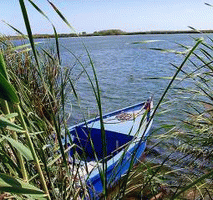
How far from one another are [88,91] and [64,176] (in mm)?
11924

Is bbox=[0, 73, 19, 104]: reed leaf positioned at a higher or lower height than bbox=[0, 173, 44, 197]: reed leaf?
higher

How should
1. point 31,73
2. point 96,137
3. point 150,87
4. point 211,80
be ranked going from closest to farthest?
1. point 211,80
2. point 31,73
3. point 96,137
4. point 150,87

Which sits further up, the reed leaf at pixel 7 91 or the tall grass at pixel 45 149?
the reed leaf at pixel 7 91

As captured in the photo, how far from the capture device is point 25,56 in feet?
15.2

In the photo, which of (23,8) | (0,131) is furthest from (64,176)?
(23,8)

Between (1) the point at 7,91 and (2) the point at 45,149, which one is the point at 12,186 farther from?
(2) the point at 45,149

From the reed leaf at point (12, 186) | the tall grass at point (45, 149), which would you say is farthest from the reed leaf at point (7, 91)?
the reed leaf at point (12, 186)

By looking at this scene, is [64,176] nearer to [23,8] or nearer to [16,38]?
[23,8]

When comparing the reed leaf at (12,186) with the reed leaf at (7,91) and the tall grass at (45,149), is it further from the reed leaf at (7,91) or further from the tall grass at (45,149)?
the reed leaf at (7,91)

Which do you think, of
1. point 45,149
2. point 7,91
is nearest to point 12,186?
point 7,91

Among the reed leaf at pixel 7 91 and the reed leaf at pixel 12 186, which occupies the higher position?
the reed leaf at pixel 7 91

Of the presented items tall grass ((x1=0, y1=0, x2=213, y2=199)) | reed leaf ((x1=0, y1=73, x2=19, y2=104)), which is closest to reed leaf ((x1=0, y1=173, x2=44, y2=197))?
tall grass ((x1=0, y1=0, x2=213, y2=199))

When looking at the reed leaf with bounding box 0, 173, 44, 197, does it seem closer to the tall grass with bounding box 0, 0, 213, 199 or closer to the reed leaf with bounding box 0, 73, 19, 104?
the tall grass with bounding box 0, 0, 213, 199

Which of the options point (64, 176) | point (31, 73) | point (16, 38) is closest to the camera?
point (64, 176)
